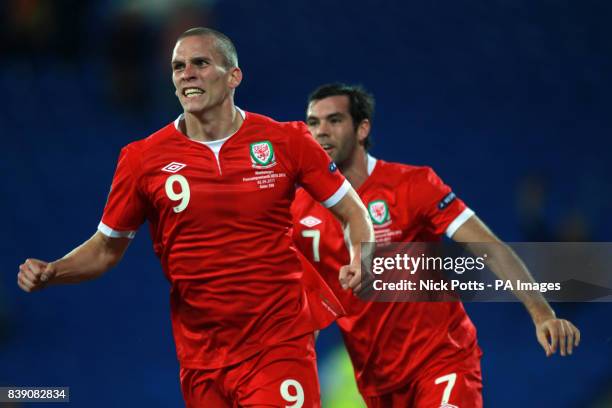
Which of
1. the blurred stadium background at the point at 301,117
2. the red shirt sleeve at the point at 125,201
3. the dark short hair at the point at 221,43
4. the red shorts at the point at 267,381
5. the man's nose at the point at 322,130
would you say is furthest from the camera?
the blurred stadium background at the point at 301,117

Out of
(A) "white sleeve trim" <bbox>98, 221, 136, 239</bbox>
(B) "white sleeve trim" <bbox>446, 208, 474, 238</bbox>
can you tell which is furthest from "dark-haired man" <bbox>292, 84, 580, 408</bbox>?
(A) "white sleeve trim" <bbox>98, 221, 136, 239</bbox>

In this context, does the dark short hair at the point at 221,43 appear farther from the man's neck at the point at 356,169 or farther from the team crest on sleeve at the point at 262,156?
the man's neck at the point at 356,169

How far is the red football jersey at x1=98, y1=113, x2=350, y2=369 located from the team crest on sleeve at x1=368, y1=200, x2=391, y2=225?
2.47 ft


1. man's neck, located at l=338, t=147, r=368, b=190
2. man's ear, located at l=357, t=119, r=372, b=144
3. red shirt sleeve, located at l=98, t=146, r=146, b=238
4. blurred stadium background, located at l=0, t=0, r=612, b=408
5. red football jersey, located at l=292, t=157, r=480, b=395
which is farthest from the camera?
blurred stadium background, located at l=0, t=0, r=612, b=408

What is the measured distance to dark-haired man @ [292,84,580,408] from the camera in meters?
3.82

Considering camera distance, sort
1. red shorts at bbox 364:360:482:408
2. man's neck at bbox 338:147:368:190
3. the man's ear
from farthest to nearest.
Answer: the man's ear
man's neck at bbox 338:147:368:190
red shorts at bbox 364:360:482:408

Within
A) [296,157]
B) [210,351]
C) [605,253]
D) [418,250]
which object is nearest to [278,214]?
[296,157]

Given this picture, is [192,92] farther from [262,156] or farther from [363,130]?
[363,130]

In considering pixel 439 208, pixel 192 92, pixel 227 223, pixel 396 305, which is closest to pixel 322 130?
pixel 439 208

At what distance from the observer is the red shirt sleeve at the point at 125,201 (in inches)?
126

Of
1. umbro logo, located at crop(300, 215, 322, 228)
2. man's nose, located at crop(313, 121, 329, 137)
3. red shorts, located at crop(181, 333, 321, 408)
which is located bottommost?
red shorts, located at crop(181, 333, 321, 408)

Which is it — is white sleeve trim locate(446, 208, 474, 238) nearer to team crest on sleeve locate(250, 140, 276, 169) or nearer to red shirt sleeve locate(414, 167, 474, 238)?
red shirt sleeve locate(414, 167, 474, 238)

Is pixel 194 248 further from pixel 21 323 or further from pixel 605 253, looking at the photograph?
pixel 21 323

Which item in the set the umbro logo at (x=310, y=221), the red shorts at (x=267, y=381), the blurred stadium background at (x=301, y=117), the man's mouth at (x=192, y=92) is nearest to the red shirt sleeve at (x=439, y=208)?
the umbro logo at (x=310, y=221)
